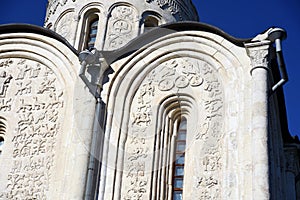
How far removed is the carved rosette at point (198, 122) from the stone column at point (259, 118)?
28.3 inches

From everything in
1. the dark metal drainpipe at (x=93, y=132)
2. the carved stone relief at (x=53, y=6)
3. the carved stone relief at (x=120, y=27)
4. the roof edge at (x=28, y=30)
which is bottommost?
the dark metal drainpipe at (x=93, y=132)

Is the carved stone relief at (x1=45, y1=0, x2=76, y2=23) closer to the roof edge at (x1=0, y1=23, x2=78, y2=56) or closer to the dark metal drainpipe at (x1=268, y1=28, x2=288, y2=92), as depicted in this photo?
the roof edge at (x1=0, y1=23, x2=78, y2=56)

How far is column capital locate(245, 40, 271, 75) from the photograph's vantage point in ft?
38.5

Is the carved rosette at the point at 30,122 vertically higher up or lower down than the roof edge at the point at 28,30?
lower down

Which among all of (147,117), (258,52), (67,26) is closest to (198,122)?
(147,117)

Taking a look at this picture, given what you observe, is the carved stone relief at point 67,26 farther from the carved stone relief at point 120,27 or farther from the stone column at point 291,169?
the stone column at point 291,169

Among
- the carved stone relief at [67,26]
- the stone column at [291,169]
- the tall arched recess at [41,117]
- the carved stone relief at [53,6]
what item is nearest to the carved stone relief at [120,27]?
the carved stone relief at [67,26]

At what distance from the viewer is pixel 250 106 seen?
1152cm

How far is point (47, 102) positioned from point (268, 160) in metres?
4.64

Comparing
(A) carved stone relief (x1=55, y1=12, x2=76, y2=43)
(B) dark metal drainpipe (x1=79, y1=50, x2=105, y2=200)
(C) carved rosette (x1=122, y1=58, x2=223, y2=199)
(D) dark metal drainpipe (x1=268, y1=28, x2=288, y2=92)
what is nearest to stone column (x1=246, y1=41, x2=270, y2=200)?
(D) dark metal drainpipe (x1=268, y1=28, x2=288, y2=92)

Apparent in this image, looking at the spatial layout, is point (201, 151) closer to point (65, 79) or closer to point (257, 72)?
point (257, 72)

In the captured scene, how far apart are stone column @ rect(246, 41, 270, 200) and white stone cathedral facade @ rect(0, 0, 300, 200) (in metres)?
0.02

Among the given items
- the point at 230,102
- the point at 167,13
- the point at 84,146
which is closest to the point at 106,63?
the point at 84,146

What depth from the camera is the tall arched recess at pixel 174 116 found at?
11.3 m
